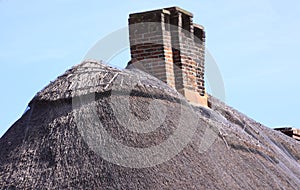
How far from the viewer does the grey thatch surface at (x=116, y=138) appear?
8930mm

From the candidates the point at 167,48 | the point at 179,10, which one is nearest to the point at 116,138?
the point at 167,48

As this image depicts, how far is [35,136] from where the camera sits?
9.52 meters

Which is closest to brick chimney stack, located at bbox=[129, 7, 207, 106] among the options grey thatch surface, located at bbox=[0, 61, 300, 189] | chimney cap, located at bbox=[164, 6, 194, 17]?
chimney cap, located at bbox=[164, 6, 194, 17]

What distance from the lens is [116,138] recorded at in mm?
9234

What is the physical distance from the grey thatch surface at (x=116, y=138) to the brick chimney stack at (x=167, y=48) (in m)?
1.21

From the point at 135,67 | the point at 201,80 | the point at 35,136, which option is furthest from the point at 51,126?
Answer: the point at 201,80

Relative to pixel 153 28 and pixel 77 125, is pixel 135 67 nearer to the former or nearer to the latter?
pixel 153 28

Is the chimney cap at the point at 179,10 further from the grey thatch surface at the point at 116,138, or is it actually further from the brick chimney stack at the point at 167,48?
the grey thatch surface at the point at 116,138

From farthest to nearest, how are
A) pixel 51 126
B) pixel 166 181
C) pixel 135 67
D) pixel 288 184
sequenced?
pixel 135 67 < pixel 288 184 < pixel 51 126 < pixel 166 181

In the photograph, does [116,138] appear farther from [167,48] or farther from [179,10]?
[179,10]

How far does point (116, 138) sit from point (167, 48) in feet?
10.1

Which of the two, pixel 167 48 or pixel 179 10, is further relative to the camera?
pixel 179 10

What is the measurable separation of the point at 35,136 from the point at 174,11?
3.44 metres

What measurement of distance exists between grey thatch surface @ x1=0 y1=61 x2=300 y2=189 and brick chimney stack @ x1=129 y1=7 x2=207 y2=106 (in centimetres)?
121
